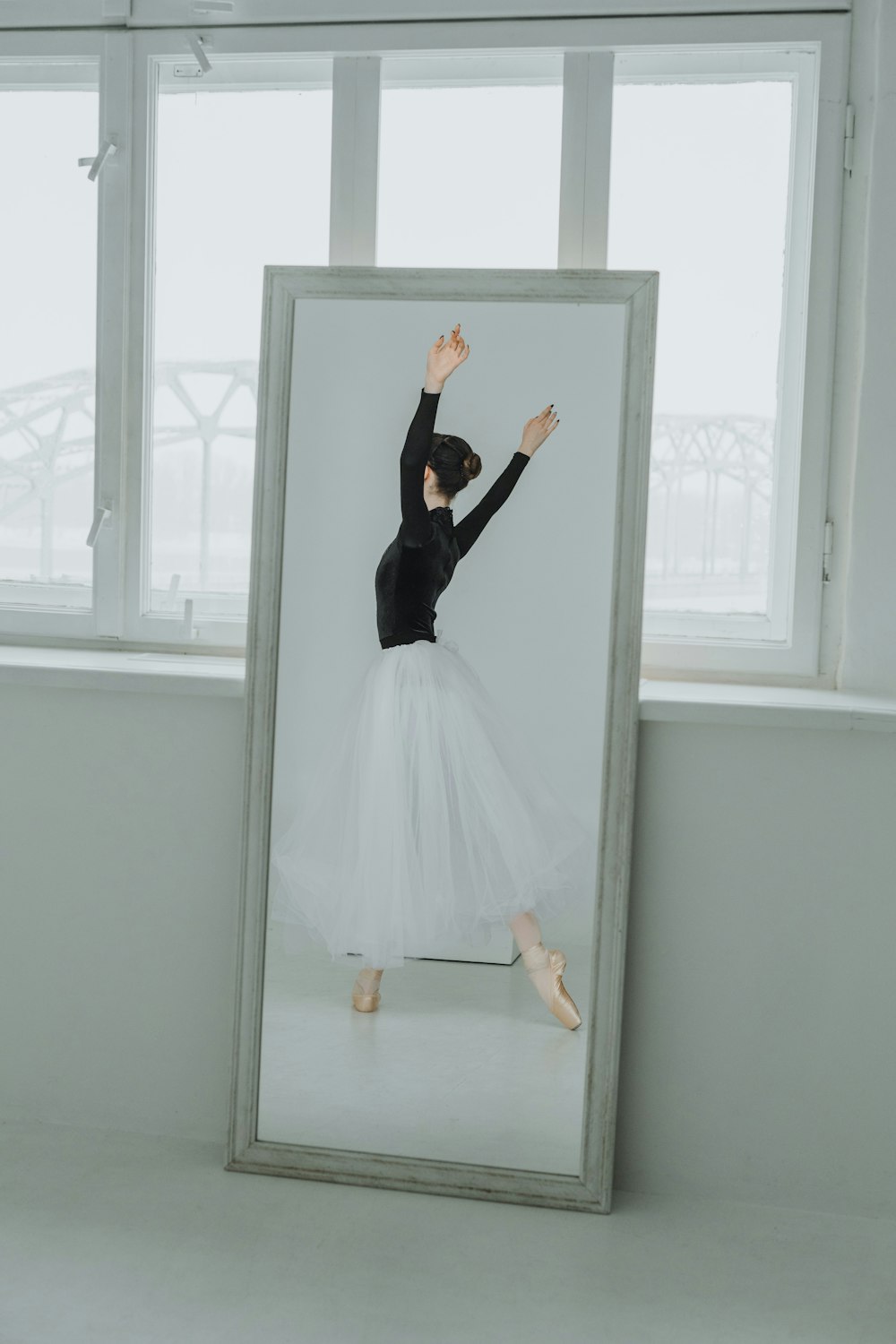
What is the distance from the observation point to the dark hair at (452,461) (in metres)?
2.31

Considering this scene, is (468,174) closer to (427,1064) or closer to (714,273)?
(714,273)

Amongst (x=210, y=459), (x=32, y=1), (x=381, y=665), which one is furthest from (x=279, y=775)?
(x=32, y=1)

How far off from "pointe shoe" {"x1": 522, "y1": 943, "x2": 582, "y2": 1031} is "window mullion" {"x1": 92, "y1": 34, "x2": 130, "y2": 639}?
1.13 metres

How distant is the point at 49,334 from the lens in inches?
107

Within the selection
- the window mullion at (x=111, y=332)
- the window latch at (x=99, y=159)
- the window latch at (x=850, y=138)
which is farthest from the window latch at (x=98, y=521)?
the window latch at (x=850, y=138)

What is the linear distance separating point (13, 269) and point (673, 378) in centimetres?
144

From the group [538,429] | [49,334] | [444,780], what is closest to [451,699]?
[444,780]

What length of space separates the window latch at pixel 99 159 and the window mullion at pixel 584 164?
93 centimetres

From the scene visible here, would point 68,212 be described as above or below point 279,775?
above

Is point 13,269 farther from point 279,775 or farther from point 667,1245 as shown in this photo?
point 667,1245

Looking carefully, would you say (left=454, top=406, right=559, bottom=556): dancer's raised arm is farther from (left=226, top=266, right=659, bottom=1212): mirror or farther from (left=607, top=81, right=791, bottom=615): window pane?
(left=607, top=81, right=791, bottom=615): window pane

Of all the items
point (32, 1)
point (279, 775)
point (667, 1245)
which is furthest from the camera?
point (32, 1)

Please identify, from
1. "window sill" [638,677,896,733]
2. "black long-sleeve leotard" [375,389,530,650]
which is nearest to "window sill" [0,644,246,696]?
"black long-sleeve leotard" [375,389,530,650]

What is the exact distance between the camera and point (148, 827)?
8.25 feet
